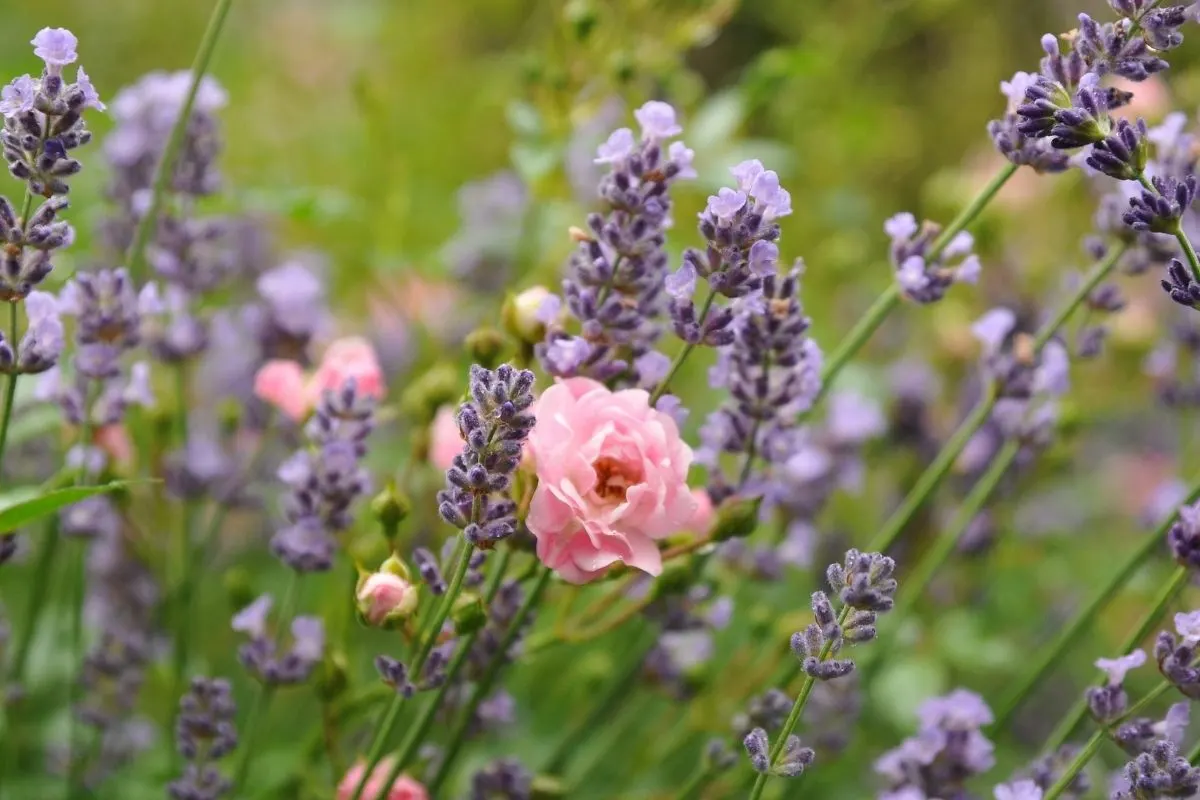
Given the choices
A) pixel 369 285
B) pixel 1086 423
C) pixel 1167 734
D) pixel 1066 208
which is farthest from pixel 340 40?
pixel 1167 734

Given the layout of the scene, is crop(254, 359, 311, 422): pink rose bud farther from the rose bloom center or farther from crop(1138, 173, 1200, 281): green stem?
crop(1138, 173, 1200, 281): green stem

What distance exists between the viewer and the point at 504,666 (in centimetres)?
68

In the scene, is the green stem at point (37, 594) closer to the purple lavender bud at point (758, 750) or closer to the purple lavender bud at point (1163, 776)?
the purple lavender bud at point (758, 750)

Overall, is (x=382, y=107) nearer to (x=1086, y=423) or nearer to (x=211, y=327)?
(x=211, y=327)

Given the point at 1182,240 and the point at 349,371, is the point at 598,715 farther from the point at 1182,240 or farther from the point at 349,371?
the point at 1182,240

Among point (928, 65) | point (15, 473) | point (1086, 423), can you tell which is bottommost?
point (15, 473)

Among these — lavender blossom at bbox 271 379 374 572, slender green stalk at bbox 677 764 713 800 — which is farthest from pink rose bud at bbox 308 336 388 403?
slender green stalk at bbox 677 764 713 800

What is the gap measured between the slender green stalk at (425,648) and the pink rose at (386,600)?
14mm

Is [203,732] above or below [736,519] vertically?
below

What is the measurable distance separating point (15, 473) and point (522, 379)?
628mm

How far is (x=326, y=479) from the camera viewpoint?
61 centimetres

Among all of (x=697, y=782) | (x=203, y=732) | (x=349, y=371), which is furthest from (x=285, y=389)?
(x=697, y=782)

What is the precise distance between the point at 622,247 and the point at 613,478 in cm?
10

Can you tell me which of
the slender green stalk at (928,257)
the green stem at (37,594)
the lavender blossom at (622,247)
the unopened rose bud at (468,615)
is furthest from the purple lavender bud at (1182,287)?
the green stem at (37,594)
